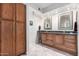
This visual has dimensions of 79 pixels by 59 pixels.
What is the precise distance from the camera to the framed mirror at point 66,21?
175 centimetres

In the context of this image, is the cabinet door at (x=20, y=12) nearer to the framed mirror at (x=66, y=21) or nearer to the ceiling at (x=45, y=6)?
the ceiling at (x=45, y=6)

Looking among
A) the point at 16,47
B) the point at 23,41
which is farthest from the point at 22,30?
the point at 16,47

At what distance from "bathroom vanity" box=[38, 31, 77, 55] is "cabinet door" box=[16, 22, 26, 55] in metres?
0.29

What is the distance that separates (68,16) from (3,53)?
46.2 inches

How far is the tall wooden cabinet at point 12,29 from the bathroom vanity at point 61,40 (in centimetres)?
34

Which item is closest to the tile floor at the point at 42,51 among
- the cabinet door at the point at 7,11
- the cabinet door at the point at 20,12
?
the cabinet door at the point at 20,12

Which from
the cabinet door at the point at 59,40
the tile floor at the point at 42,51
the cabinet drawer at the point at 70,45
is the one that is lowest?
the tile floor at the point at 42,51

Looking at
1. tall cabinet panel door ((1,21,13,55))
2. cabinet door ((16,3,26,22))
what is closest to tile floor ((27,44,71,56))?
tall cabinet panel door ((1,21,13,55))

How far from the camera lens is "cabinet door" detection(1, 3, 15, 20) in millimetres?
1714

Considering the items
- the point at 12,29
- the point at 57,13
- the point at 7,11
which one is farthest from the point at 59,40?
the point at 7,11

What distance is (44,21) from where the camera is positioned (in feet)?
5.95

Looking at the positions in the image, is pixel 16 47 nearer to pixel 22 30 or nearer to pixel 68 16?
pixel 22 30

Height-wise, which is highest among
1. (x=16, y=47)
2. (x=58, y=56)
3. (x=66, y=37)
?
(x=66, y=37)

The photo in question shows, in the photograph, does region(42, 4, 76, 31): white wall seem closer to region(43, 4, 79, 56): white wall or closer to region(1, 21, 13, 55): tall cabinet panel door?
region(43, 4, 79, 56): white wall
